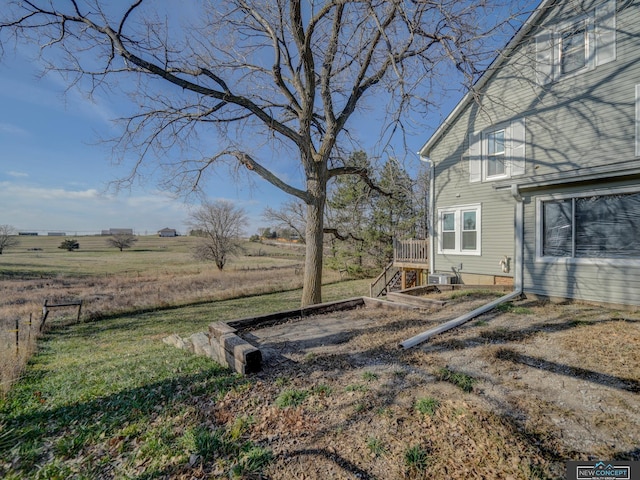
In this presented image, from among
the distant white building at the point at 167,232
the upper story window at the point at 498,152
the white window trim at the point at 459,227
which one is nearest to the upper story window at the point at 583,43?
the upper story window at the point at 498,152

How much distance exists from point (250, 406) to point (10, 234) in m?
37.5

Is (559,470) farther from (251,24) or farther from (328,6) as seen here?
(251,24)

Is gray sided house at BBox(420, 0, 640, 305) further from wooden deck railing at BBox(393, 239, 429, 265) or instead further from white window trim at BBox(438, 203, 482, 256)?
wooden deck railing at BBox(393, 239, 429, 265)

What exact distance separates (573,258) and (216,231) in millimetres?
26826

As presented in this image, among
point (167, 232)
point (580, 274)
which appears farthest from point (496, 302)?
point (167, 232)

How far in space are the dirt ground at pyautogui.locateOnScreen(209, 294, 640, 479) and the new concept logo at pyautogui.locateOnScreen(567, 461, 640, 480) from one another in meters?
0.05

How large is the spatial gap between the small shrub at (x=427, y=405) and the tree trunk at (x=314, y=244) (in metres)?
4.57

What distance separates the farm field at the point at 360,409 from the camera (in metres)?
2.04

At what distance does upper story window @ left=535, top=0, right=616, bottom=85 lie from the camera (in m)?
6.99

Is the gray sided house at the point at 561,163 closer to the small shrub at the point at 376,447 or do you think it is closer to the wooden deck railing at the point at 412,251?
the wooden deck railing at the point at 412,251

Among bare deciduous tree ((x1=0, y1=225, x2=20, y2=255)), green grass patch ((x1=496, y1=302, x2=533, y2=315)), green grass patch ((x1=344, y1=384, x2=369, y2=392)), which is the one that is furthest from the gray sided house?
bare deciduous tree ((x1=0, y1=225, x2=20, y2=255))

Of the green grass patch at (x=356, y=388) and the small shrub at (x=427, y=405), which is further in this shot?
the green grass patch at (x=356, y=388)

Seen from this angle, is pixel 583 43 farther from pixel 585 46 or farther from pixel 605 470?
pixel 605 470

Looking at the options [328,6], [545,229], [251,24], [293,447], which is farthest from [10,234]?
[545,229]
